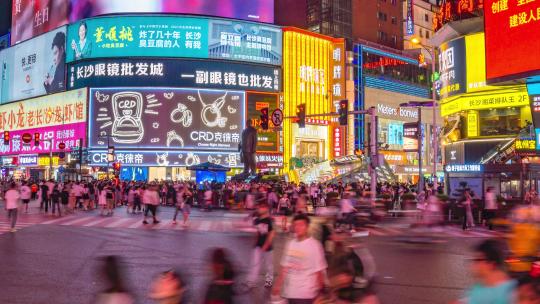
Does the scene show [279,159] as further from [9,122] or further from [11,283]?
[11,283]

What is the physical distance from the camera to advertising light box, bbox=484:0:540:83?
28.8 m

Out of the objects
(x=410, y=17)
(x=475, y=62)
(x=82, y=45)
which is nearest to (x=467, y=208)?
(x=475, y=62)

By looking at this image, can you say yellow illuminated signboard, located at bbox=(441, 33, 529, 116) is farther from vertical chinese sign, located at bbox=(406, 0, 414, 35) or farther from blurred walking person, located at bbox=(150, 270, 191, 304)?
vertical chinese sign, located at bbox=(406, 0, 414, 35)

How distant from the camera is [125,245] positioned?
54.4ft

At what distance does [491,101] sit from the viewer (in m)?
38.2

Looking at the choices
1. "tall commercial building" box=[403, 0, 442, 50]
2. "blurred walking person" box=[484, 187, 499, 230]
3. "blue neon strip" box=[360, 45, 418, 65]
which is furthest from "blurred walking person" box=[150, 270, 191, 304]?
"tall commercial building" box=[403, 0, 442, 50]

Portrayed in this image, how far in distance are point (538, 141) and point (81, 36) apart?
50541mm

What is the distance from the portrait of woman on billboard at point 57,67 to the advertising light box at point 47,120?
3.40 ft

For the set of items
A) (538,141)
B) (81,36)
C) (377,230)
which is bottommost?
(377,230)

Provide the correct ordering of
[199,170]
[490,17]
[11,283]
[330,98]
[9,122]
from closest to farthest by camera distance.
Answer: [11,283]
[490,17]
[199,170]
[330,98]
[9,122]

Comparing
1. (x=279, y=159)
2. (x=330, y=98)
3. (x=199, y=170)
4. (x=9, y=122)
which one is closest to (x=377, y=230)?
(x=199, y=170)

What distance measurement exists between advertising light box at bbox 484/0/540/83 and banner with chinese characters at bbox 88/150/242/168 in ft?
118

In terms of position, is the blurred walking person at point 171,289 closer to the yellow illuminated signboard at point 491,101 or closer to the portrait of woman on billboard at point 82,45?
the yellow illuminated signboard at point 491,101

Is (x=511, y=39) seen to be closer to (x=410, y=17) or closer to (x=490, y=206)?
(x=490, y=206)
